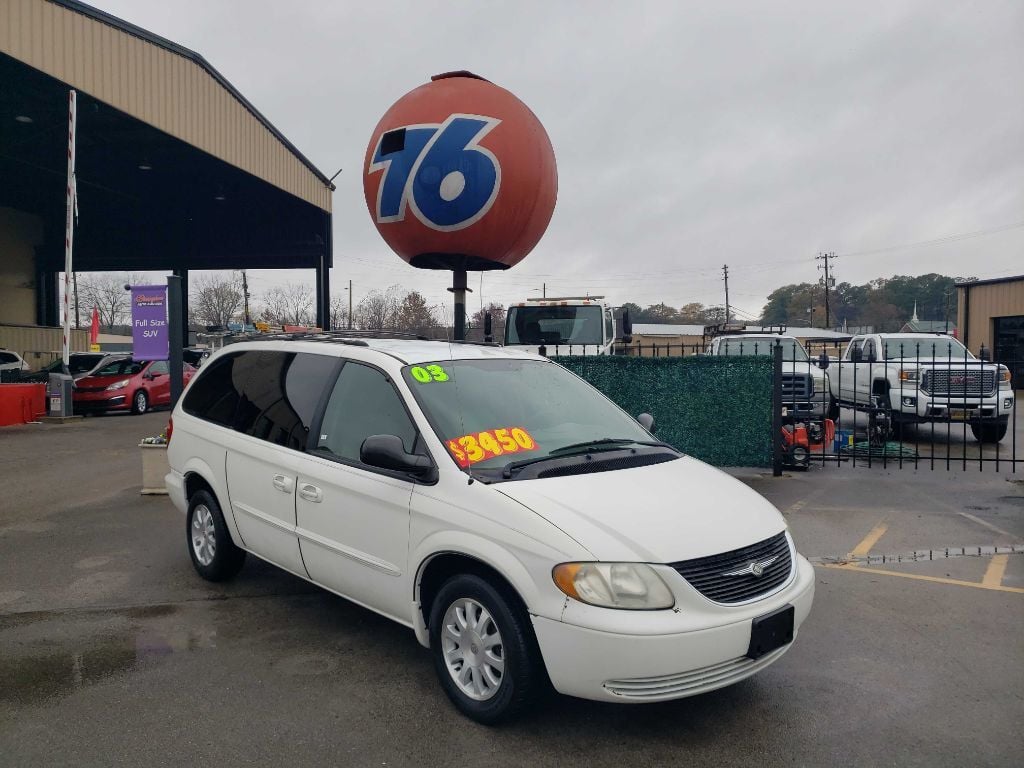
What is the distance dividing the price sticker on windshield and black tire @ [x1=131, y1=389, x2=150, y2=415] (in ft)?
57.8

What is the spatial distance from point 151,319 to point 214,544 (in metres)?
6.59

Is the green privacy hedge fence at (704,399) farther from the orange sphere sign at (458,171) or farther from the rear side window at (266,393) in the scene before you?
the rear side window at (266,393)

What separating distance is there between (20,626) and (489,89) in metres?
7.05

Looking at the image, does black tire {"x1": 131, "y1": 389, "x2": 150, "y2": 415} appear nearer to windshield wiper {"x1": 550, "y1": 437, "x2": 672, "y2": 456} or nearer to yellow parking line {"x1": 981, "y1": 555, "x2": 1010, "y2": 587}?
windshield wiper {"x1": 550, "y1": 437, "x2": 672, "y2": 456}

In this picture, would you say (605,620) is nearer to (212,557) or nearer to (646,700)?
(646,700)

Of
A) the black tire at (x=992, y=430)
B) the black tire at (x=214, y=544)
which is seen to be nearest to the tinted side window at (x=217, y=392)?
the black tire at (x=214, y=544)

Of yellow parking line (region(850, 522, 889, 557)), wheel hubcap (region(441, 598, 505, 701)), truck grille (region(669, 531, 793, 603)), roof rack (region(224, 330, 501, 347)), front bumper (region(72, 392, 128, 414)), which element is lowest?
yellow parking line (region(850, 522, 889, 557))

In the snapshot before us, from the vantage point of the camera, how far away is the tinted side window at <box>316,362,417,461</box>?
416 cm

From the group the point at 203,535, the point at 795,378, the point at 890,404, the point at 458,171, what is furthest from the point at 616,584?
the point at 890,404

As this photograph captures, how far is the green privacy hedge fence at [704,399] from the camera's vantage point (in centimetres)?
981

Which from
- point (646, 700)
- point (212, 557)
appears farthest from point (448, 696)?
point (212, 557)

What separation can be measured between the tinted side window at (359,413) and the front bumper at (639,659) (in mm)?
1413

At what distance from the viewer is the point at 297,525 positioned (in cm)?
449

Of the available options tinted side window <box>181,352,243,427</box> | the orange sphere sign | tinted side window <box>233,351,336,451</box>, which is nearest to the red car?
the orange sphere sign
